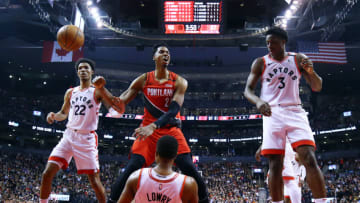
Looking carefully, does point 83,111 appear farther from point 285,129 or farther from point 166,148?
point 285,129

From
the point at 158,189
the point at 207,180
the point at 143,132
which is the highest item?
the point at 207,180

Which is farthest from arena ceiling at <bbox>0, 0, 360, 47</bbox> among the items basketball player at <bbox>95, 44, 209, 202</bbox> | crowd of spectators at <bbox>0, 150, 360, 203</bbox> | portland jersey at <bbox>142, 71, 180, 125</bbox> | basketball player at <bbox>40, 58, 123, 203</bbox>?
crowd of spectators at <bbox>0, 150, 360, 203</bbox>

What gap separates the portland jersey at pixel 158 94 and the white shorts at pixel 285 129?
140cm

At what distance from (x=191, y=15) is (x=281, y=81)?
35.7 ft

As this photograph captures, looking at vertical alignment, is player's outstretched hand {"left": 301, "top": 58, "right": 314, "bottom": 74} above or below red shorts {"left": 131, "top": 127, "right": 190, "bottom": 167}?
above

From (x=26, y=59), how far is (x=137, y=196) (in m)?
38.0

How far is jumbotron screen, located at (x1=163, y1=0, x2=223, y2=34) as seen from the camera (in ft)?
46.4

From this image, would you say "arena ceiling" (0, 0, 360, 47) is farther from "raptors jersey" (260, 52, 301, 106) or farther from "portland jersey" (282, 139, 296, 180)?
"raptors jersey" (260, 52, 301, 106)

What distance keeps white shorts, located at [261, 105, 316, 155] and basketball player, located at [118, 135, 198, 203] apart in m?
1.67

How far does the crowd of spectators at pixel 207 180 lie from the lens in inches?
956

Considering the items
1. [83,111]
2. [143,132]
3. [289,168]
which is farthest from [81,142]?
[289,168]

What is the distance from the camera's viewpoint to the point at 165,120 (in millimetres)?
4250

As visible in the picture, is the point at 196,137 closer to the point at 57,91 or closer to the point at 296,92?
the point at 57,91

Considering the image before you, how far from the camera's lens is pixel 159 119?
13.8 feet
